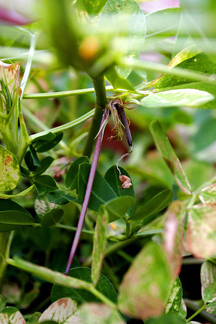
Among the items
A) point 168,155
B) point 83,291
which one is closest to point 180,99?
point 168,155

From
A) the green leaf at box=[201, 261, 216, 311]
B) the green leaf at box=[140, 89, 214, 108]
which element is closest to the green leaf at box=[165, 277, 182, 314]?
the green leaf at box=[201, 261, 216, 311]

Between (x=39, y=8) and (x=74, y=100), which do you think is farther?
(x=74, y=100)

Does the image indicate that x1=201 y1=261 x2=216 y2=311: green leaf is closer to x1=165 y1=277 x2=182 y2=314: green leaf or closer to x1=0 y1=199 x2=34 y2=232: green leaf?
x1=165 y1=277 x2=182 y2=314: green leaf

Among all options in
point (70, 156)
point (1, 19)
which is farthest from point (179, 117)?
point (1, 19)

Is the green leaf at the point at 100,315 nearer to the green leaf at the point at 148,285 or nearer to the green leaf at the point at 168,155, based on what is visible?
the green leaf at the point at 148,285

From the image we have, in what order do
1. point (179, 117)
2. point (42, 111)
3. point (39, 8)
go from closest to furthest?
point (39, 8)
point (42, 111)
point (179, 117)

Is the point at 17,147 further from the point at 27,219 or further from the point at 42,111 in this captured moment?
the point at 42,111
